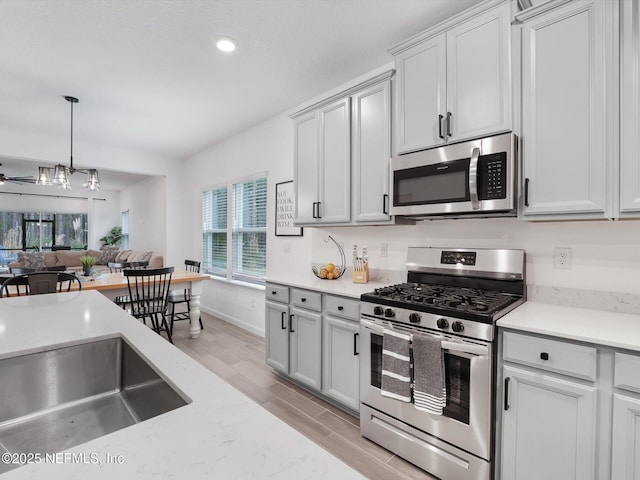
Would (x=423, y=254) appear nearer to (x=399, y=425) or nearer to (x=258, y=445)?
(x=399, y=425)

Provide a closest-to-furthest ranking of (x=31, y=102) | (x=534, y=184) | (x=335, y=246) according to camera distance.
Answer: (x=534, y=184) → (x=335, y=246) → (x=31, y=102)

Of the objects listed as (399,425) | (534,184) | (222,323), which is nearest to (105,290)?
Answer: (222,323)

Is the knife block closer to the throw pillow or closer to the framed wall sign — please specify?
the framed wall sign

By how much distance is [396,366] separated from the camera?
1903 millimetres

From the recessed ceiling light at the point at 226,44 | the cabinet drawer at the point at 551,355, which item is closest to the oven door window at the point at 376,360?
the cabinet drawer at the point at 551,355

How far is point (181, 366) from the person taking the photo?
907 millimetres

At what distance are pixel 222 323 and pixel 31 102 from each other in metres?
3.40

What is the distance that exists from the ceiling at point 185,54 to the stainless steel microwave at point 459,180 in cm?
94

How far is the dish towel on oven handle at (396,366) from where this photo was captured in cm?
187

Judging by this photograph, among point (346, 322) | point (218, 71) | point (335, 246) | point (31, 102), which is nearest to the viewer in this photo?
point (346, 322)

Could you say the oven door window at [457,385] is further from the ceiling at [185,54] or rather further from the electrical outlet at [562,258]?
the ceiling at [185,54]

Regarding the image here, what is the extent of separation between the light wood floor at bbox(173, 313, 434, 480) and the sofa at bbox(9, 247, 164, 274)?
3078 millimetres

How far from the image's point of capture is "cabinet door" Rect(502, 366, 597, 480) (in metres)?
1.41

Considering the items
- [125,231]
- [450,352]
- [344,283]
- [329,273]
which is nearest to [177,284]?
[329,273]
